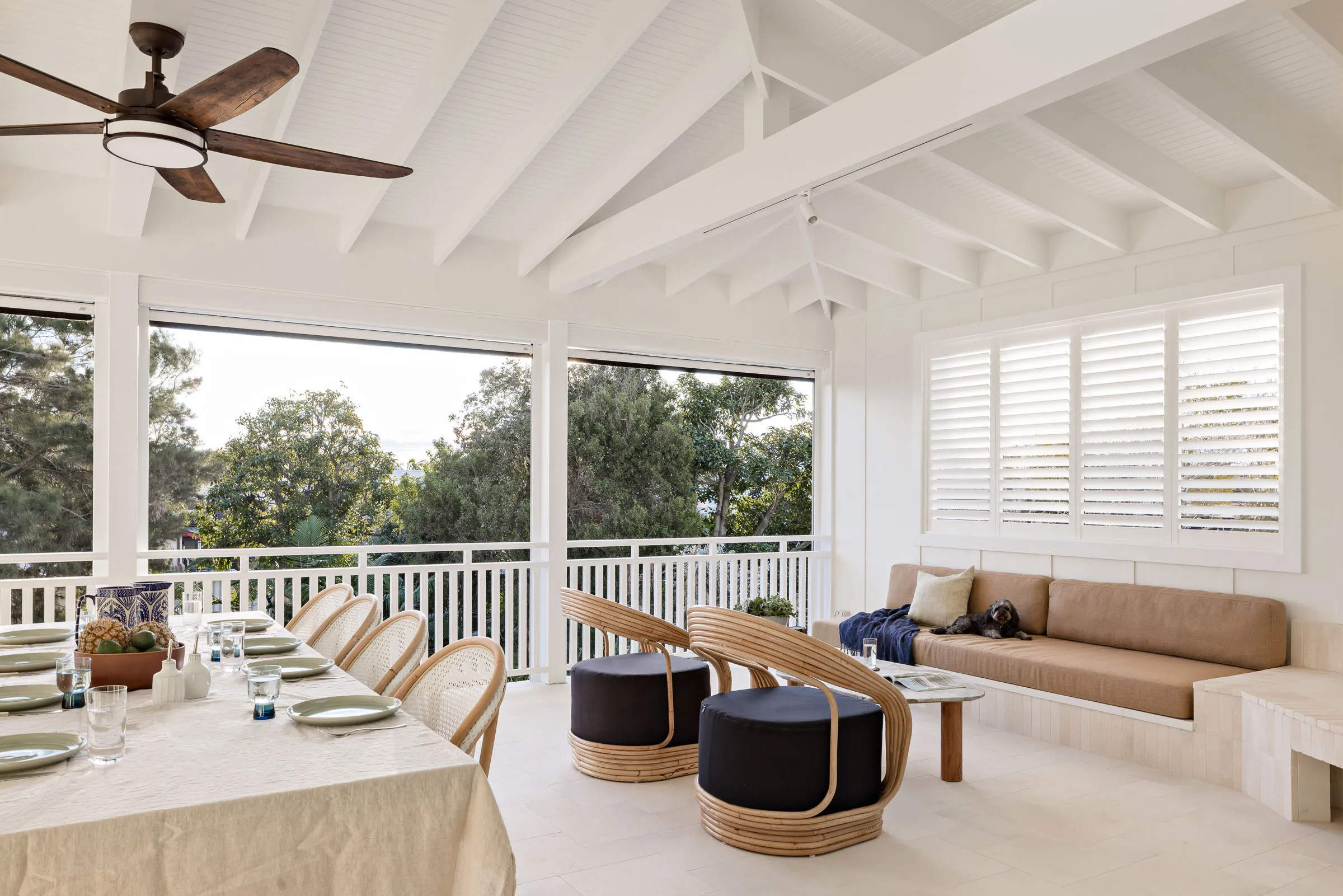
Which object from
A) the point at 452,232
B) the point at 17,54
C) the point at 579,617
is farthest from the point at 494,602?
the point at 17,54

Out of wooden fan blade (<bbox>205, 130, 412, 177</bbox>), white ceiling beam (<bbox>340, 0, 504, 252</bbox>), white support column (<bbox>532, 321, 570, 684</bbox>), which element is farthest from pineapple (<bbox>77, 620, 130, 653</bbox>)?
white support column (<bbox>532, 321, 570, 684</bbox>)

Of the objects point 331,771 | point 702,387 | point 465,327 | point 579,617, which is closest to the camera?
point 331,771

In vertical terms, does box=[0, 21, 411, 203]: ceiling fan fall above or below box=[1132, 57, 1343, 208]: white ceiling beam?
below

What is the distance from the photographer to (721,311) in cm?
679

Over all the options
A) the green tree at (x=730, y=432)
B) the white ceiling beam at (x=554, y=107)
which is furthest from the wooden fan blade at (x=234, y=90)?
the green tree at (x=730, y=432)

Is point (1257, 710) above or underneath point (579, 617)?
underneath

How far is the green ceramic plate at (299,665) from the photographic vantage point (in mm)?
2641

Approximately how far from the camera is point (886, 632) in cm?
566

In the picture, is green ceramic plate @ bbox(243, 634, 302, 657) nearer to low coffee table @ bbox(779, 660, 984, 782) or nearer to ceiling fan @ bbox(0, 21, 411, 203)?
ceiling fan @ bbox(0, 21, 411, 203)

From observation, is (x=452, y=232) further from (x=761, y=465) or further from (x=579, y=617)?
(x=761, y=465)

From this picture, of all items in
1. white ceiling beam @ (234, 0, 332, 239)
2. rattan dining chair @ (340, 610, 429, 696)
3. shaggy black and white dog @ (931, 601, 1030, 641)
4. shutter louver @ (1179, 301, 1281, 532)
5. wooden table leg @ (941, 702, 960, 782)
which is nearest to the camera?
rattan dining chair @ (340, 610, 429, 696)

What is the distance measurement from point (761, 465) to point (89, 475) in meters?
7.52

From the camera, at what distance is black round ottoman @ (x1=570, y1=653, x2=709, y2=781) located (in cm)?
401

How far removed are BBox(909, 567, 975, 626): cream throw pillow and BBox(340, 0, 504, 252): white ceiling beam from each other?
409cm
